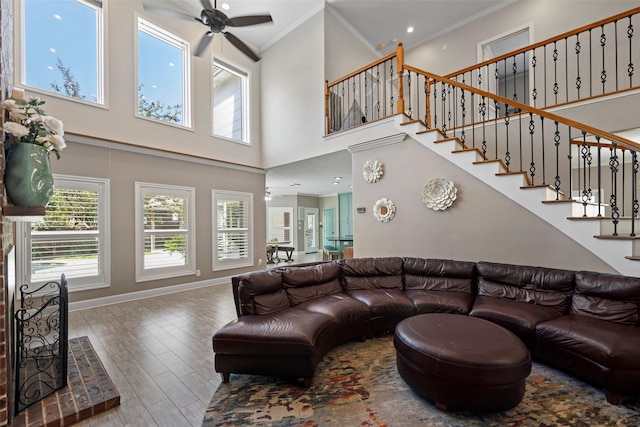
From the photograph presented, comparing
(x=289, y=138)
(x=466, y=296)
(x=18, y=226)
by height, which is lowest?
(x=466, y=296)

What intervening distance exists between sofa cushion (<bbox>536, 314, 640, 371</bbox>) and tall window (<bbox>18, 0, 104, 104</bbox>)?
6708mm

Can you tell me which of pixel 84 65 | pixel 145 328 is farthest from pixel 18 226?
pixel 84 65

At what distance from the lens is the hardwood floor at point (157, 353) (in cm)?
195

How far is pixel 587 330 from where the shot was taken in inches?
88.0

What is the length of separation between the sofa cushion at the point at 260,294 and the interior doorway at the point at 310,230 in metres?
9.14

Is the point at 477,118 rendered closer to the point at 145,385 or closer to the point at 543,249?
the point at 543,249

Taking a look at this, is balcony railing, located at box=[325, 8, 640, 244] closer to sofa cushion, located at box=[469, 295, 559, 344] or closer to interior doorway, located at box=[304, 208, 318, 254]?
sofa cushion, located at box=[469, 295, 559, 344]

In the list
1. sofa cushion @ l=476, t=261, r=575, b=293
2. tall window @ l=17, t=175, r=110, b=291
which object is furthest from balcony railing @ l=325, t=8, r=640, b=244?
tall window @ l=17, t=175, r=110, b=291

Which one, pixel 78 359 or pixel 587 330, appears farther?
pixel 78 359

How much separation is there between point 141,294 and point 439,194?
528cm

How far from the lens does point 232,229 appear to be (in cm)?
625

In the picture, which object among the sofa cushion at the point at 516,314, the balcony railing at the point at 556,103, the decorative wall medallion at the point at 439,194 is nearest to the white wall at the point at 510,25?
the balcony railing at the point at 556,103

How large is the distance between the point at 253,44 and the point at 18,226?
5845 mm

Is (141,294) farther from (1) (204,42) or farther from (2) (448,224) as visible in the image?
(2) (448,224)
